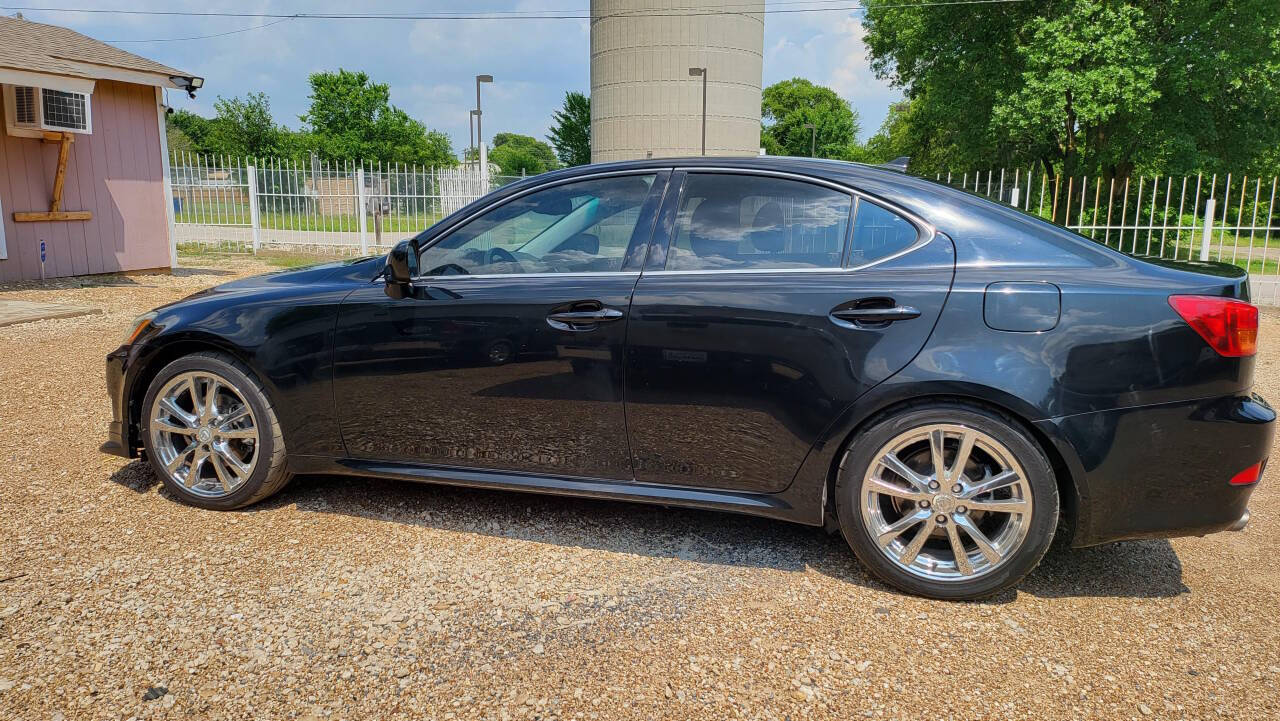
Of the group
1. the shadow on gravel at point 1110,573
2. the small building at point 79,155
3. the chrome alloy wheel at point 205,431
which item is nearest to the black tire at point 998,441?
the shadow on gravel at point 1110,573

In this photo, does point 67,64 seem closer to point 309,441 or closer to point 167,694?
point 309,441

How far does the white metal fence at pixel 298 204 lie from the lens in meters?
20.6

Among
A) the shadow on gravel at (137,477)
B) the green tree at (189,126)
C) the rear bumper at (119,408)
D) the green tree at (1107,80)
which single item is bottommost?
the shadow on gravel at (137,477)

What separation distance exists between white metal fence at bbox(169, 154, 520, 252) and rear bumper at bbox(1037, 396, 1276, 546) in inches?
743

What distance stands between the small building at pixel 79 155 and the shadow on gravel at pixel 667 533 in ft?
35.9

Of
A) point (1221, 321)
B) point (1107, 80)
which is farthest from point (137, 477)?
point (1107, 80)

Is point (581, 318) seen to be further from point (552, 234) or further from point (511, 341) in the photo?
point (552, 234)

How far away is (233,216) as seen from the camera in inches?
830

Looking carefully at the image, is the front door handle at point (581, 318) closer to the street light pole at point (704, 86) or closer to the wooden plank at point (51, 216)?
the wooden plank at point (51, 216)

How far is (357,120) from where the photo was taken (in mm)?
66750

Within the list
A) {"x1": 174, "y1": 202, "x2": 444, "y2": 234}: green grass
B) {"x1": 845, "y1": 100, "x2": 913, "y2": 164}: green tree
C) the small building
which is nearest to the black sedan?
the small building

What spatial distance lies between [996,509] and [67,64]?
558 inches

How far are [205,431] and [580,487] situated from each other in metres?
1.77

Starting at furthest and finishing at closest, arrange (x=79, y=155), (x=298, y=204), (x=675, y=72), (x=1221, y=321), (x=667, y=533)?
1. (x=675, y=72)
2. (x=298, y=204)
3. (x=79, y=155)
4. (x=667, y=533)
5. (x=1221, y=321)
